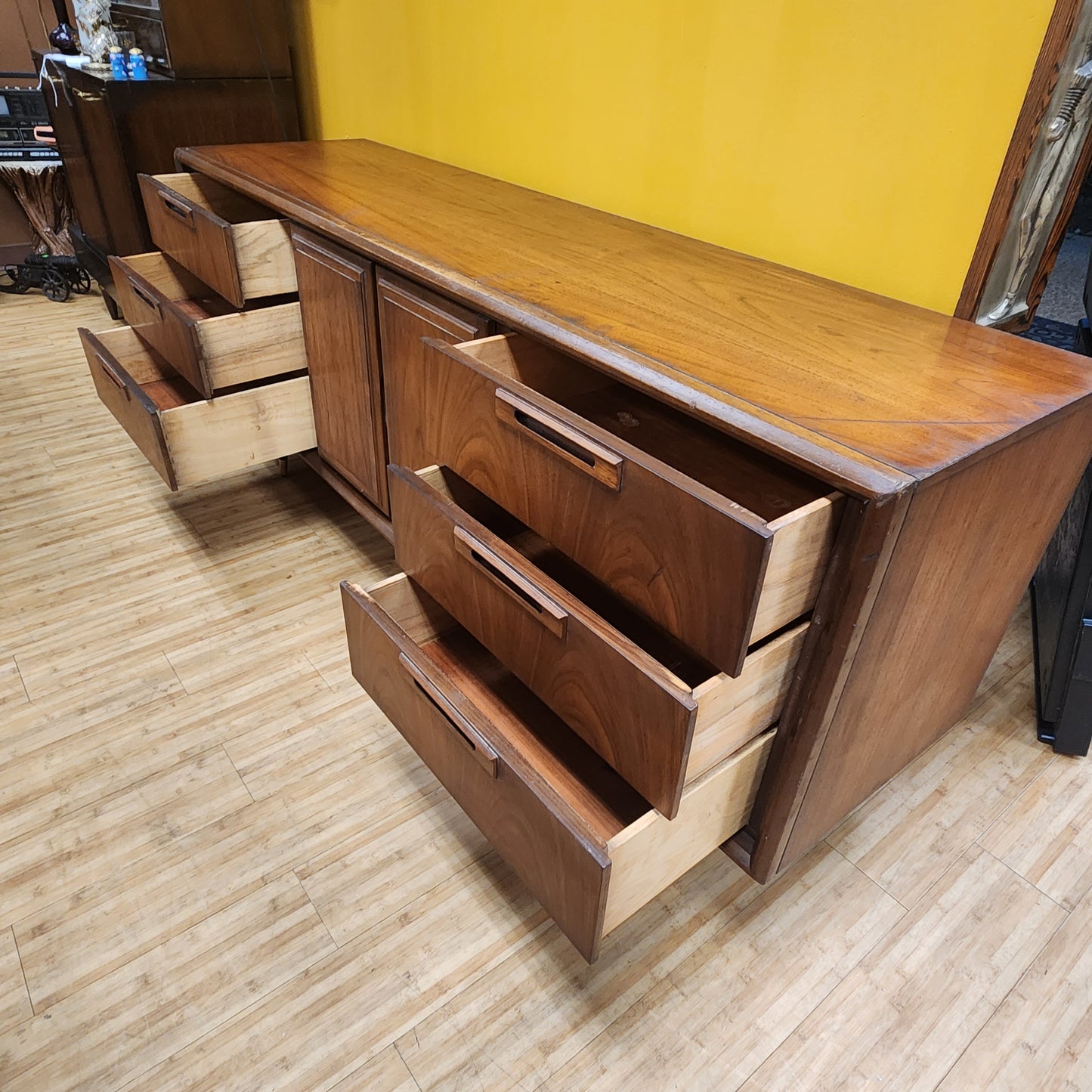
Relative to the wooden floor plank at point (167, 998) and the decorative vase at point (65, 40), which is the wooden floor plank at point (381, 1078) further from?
the decorative vase at point (65, 40)

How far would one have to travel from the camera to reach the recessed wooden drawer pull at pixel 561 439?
2.46 feet

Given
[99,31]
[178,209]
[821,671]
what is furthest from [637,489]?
[99,31]

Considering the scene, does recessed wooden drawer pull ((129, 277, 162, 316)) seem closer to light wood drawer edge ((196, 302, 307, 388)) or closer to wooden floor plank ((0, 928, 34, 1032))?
light wood drawer edge ((196, 302, 307, 388))

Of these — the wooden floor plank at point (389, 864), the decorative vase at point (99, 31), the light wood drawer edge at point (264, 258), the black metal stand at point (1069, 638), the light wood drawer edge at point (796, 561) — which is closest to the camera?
the light wood drawer edge at point (796, 561)

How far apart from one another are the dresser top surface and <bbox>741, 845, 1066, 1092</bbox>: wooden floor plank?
0.69 meters

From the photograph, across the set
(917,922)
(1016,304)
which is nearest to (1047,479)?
(1016,304)

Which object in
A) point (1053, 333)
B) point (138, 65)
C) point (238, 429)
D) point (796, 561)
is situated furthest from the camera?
point (138, 65)

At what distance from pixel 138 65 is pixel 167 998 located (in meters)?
2.22

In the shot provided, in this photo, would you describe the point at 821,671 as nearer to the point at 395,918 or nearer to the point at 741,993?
the point at 741,993

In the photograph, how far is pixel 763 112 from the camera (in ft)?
3.75

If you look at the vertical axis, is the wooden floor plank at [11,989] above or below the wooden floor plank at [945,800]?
above

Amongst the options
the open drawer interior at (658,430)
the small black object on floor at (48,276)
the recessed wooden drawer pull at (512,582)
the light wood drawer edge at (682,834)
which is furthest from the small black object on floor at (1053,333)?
the small black object on floor at (48,276)

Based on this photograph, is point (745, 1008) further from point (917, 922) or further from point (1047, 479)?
point (1047, 479)

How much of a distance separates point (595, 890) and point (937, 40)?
1034 millimetres
